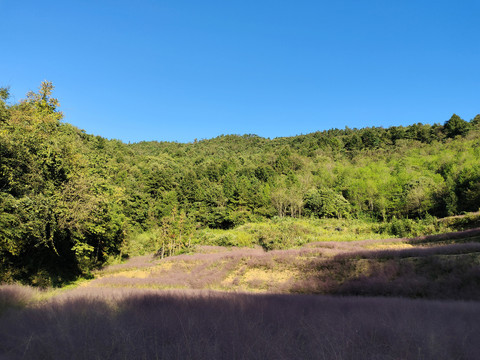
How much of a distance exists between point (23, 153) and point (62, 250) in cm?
765

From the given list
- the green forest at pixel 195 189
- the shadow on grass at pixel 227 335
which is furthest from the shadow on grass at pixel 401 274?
the green forest at pixel 195 189

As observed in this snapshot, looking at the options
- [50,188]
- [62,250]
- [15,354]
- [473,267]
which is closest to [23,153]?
[50,188]

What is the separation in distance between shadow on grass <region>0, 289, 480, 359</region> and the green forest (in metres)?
10.6

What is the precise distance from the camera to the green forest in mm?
12945

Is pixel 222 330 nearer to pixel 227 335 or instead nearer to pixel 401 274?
pixel 227 335

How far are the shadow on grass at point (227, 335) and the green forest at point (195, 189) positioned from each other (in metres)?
10.6

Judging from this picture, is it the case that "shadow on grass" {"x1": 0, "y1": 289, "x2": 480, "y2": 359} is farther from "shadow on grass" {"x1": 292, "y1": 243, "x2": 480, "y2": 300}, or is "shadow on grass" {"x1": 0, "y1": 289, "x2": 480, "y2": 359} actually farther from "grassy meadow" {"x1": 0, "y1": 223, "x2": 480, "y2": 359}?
"shadow on grass" {"x1": 292, "y1": 243, "x2": 480, "y2": 300}

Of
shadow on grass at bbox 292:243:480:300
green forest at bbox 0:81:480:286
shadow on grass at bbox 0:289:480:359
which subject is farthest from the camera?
green forest at bbox 0:81:480:286

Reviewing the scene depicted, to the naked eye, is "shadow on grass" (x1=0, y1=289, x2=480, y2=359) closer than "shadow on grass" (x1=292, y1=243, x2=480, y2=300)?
Yes

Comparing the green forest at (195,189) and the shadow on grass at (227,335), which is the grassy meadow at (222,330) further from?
the green forest at (195,189)

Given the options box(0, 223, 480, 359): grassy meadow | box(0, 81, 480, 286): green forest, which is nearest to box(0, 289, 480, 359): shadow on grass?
box(0, 223, 480, 359): grassy meadow

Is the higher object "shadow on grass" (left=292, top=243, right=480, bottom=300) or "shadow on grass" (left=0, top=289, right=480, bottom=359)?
"shadow on grass" (left=0, top=289, right=480, bottom=359)

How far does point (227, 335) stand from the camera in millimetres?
2891

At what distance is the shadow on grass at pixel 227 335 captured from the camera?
2.51m
